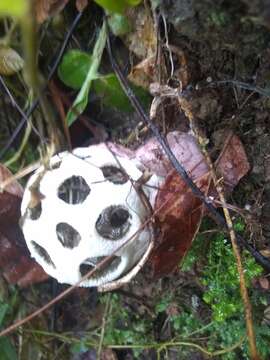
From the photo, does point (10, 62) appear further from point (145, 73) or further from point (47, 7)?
point (145, 73)

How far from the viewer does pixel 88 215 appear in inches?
54.2

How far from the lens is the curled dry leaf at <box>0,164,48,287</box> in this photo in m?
1.69

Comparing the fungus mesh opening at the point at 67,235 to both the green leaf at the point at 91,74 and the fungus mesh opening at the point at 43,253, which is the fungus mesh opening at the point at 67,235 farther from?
the green leaf at the point at 91,74

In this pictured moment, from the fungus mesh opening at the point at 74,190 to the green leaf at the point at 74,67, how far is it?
40 cm

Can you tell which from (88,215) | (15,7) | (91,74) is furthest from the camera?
(91,74)

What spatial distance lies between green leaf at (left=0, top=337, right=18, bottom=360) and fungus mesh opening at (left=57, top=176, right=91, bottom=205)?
24.1 inches

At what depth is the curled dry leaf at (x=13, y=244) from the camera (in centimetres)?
169

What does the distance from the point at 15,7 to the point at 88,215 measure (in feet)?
2.49

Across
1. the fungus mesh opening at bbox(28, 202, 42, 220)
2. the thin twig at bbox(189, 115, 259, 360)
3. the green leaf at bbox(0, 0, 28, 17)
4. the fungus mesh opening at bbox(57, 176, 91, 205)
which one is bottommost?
the thin twig at bbox(189, 115, 259, 360)

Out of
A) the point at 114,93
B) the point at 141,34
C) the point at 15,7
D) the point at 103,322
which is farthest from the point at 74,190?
the point at 15,7

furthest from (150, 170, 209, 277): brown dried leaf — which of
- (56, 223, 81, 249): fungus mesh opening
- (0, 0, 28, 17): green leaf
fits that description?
(0, 0, 28, 17): green leaf

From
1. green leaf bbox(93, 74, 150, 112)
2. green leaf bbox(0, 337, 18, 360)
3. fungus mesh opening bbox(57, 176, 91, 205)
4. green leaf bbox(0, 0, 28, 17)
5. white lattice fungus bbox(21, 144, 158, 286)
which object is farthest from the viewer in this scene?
green leaf bbox(0, 337, 18, 360)

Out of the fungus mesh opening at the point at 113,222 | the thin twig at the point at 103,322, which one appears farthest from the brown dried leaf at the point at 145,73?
the thin twig at the point at 103,322

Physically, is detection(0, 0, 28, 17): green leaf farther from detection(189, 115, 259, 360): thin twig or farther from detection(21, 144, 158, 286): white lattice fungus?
detection(189, 115, 259, 360): thin twig
